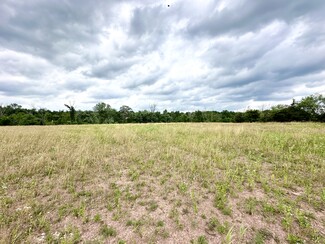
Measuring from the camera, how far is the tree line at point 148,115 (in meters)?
38.2

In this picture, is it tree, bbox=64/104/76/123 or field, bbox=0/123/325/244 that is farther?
tree, bbox=64/104/76/123

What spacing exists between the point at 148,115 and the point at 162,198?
2178 inches

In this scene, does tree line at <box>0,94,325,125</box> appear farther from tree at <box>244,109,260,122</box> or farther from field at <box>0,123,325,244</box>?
field at <box>0,123,325,244</box>

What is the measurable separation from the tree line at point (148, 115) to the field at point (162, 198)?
4142cm

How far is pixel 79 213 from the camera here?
3039 mm

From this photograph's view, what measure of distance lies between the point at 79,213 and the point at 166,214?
173 centimetres

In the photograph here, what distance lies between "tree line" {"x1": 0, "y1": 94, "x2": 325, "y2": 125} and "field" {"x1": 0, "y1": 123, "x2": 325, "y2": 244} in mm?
41420

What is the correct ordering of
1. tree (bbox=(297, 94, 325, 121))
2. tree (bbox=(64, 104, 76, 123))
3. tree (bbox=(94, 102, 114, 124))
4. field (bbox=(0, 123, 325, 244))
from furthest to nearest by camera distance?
1. tree (bbox=(94, 102, 114, 124))
2. tree (bbox=(64, 104, 76, 123))
3. tree (bbox=(297, 94, 325, 121))
4. field (bbox=(0, 123, 325, 244))

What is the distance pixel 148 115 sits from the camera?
2302 inches

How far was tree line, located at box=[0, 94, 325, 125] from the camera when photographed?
38219 mm

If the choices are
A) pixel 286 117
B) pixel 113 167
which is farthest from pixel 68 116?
pixel 286 117

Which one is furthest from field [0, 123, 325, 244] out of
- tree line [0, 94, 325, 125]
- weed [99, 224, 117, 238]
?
tree line [0, 94, 325, 125]

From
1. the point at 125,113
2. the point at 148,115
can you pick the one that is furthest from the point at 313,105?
the point at 125,113

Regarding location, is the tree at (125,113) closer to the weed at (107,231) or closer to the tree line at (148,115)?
the tree line at (148,115)
